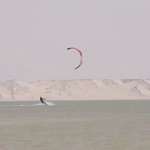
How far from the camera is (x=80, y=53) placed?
87.8 metres
